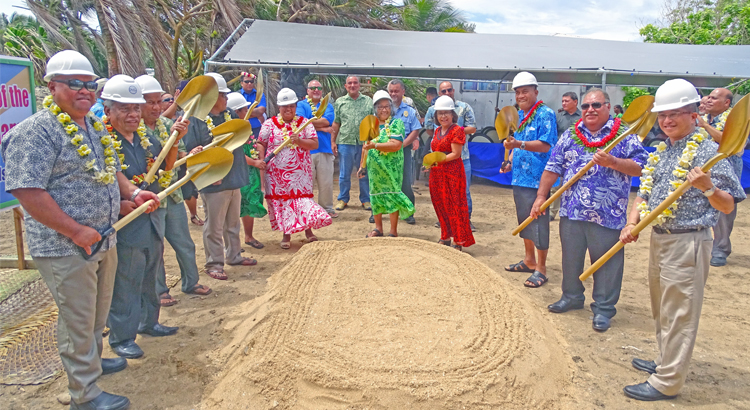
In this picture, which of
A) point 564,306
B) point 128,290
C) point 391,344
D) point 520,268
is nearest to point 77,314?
point 128,290

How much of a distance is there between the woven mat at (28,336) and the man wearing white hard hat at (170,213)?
73cm

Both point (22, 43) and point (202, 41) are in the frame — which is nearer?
point (202, 41)

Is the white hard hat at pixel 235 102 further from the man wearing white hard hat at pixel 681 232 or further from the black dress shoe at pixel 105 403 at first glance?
the man wearing white hard hat at pixel 681 232

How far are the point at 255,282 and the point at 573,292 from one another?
269 centimetres

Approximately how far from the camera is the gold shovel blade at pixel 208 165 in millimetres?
3046

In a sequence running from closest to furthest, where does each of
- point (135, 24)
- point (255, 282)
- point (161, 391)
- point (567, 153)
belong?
point (161, 391), point (567, 153), point (255, 282), point (135, 24)

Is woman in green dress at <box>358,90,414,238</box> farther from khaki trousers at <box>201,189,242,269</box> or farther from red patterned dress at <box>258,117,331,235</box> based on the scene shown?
khaki trousers at <box>201,189,242,269</box>

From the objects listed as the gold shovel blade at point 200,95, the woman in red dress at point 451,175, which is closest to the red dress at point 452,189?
the woman in red dress at point 451,175

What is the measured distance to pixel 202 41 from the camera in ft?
40.3

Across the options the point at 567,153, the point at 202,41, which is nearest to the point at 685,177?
the point at 567,153

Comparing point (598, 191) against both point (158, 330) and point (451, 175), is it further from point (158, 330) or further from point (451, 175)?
point (158, 330)

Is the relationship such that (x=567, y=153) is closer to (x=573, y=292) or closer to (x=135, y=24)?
(x=573, y=292)

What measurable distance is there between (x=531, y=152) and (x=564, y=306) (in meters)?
1.37

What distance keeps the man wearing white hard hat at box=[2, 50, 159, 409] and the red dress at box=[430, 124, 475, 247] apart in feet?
10.5
